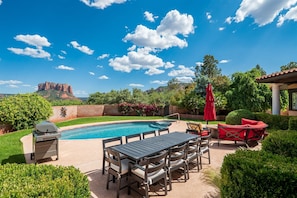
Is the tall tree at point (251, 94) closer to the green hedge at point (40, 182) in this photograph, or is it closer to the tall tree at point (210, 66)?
the green hedge at point (40, 182)

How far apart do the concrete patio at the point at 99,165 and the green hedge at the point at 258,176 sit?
1.25m

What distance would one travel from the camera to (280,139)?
3.11 meters

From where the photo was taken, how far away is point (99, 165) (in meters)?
5.02

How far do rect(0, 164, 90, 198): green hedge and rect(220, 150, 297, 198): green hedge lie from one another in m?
2.09

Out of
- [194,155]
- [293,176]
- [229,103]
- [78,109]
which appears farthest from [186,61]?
[293,176]

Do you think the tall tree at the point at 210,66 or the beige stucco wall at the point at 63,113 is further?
the tall tree at the point at 210,66

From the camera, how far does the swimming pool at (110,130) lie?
11344mm

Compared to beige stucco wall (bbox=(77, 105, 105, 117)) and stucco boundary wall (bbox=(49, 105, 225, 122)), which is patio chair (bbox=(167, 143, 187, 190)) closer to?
stucco boundary wall (bbox=(49, 105, 225, 122))

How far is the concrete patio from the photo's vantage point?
349 centimetres

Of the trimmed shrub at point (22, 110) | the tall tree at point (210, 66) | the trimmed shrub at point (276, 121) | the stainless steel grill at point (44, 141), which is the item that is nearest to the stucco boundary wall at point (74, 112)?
the trimmed shrub at point (22, 110)

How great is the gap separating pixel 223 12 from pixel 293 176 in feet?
44.7

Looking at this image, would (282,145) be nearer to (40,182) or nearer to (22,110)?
(40,182)

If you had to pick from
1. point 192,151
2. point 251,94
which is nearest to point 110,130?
point 192,151

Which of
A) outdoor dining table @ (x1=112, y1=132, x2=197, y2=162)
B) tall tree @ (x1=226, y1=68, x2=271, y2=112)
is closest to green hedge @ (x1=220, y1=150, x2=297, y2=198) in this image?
outdoor dining table @ (x1=112, y1=132, x2=197, y2=162)
